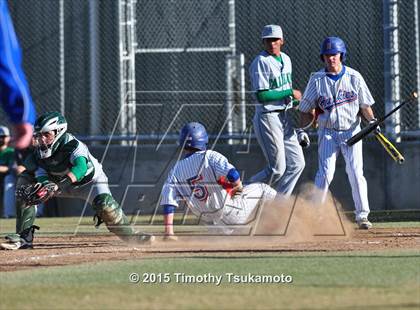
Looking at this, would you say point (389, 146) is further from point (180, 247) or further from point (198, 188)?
point (180, 247)

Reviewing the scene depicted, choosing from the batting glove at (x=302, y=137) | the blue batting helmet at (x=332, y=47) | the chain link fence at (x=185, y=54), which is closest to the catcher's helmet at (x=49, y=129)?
the blue batting helmet at (x=332, y=47)

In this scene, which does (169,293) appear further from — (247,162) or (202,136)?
(247,162)

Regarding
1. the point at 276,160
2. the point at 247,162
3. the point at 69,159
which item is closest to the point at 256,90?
the point at 276,160

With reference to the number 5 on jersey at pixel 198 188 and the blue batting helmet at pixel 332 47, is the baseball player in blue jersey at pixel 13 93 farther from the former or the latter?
the blue batting helmet at pixel 332 47

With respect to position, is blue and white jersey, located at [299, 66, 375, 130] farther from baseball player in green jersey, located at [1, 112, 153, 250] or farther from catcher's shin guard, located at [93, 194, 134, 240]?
catcher's shin guard, located at [93, 194, 134, 240]

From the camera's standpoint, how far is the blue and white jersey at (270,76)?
12406 millimetres

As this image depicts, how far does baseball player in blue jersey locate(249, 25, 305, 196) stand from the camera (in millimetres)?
12430

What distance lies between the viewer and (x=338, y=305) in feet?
20.7

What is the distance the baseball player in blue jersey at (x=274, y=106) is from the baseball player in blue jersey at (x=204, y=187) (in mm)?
1532

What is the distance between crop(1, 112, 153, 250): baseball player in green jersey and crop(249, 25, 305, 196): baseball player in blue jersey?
243 centimetres

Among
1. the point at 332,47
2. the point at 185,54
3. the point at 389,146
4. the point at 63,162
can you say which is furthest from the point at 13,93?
the point at 185,54

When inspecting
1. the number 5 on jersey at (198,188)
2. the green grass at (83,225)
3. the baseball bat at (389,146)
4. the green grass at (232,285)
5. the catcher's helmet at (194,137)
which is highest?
the catcher's helmet at (194,137)

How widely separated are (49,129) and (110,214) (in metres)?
1.07

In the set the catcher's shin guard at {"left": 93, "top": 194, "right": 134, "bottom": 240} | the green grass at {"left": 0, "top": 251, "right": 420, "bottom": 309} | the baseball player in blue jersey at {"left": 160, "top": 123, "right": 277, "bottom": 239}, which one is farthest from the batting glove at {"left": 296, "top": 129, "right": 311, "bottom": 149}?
the green grass at {"left": 0, "top": 251, "right": 420, "bottom": 309}
